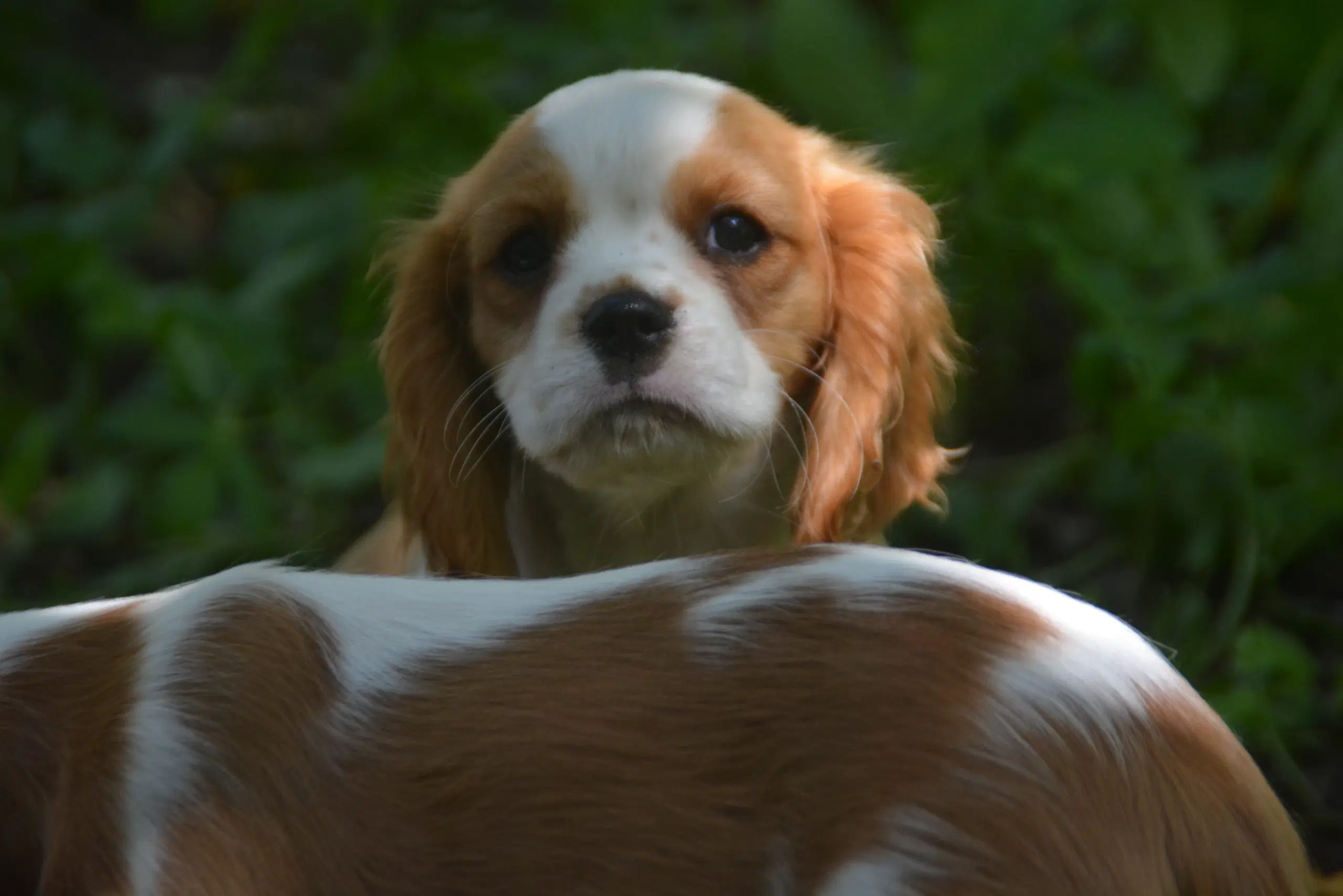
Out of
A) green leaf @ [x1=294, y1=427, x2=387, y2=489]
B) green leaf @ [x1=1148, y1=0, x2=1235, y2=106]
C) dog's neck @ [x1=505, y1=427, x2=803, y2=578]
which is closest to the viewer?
dog's neck @ [x1=505, y1=427, x2=803, y2=578]

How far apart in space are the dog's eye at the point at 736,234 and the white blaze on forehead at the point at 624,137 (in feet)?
0.36

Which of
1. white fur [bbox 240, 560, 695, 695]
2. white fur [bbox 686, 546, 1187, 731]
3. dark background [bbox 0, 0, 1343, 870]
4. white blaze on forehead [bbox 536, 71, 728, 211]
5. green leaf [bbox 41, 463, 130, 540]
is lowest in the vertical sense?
green leaf [bbox 41, 463, 130, 540]

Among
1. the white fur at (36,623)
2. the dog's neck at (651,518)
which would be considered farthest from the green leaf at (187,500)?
the white fur at (36,623)

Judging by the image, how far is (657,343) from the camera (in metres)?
2.58

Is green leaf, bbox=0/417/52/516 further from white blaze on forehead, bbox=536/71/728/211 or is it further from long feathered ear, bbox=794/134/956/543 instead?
long feathered ear, bbox=794/134/956/543

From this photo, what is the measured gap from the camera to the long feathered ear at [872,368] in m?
2.88

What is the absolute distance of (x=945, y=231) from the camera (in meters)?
4.32

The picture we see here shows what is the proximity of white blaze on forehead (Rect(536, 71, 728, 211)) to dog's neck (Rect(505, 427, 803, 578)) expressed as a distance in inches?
19.1

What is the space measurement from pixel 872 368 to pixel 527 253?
1.92 feet

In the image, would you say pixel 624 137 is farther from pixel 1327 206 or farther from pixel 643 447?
pixel 1327 206

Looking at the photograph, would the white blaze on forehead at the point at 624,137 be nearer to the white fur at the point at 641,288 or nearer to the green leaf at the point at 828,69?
the white fur at the point at 641,288

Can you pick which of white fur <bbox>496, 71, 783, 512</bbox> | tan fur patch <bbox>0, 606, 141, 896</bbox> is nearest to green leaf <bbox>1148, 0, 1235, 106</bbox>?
white fur <bbox>496, 71, 783, 512</bbox>

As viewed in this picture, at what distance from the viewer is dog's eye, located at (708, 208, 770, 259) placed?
284 centimetres

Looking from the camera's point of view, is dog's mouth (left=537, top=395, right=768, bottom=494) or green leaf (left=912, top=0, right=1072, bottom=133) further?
green leaf (left=912, top=0, right=1072, bottom=133)
